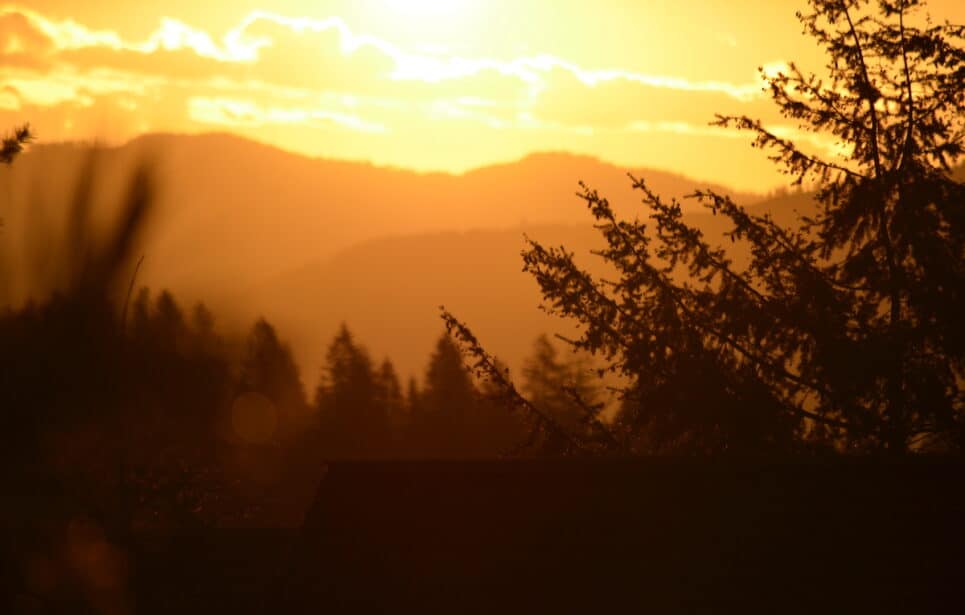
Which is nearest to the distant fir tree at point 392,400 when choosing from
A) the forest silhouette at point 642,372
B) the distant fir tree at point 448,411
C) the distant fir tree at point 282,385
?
the distant fir tree at point 448,411

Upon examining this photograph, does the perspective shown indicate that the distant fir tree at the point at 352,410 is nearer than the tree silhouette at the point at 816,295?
No

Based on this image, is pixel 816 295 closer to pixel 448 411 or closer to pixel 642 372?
pixel 642 372

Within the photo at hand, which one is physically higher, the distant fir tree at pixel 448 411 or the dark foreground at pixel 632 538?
the dark foreground at pixel 632 538

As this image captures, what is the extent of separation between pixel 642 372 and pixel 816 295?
10.2 feet

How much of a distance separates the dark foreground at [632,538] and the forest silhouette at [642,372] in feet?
0.09

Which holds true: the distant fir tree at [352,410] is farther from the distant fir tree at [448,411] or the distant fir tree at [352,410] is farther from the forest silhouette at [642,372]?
the forest silhouette at [642,372]

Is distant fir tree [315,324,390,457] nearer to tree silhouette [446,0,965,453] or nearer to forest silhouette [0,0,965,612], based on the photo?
forest silhouette [0,0,965,612]

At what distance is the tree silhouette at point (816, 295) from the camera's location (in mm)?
16016

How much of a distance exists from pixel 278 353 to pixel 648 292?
56.1 metres

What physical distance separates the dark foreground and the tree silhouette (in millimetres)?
6549

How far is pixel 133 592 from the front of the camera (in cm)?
1398

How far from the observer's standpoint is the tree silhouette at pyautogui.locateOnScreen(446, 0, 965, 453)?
16016 mm

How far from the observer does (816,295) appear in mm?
16859

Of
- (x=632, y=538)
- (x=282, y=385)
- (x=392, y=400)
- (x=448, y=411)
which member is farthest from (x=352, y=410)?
(x=632, y=538)
